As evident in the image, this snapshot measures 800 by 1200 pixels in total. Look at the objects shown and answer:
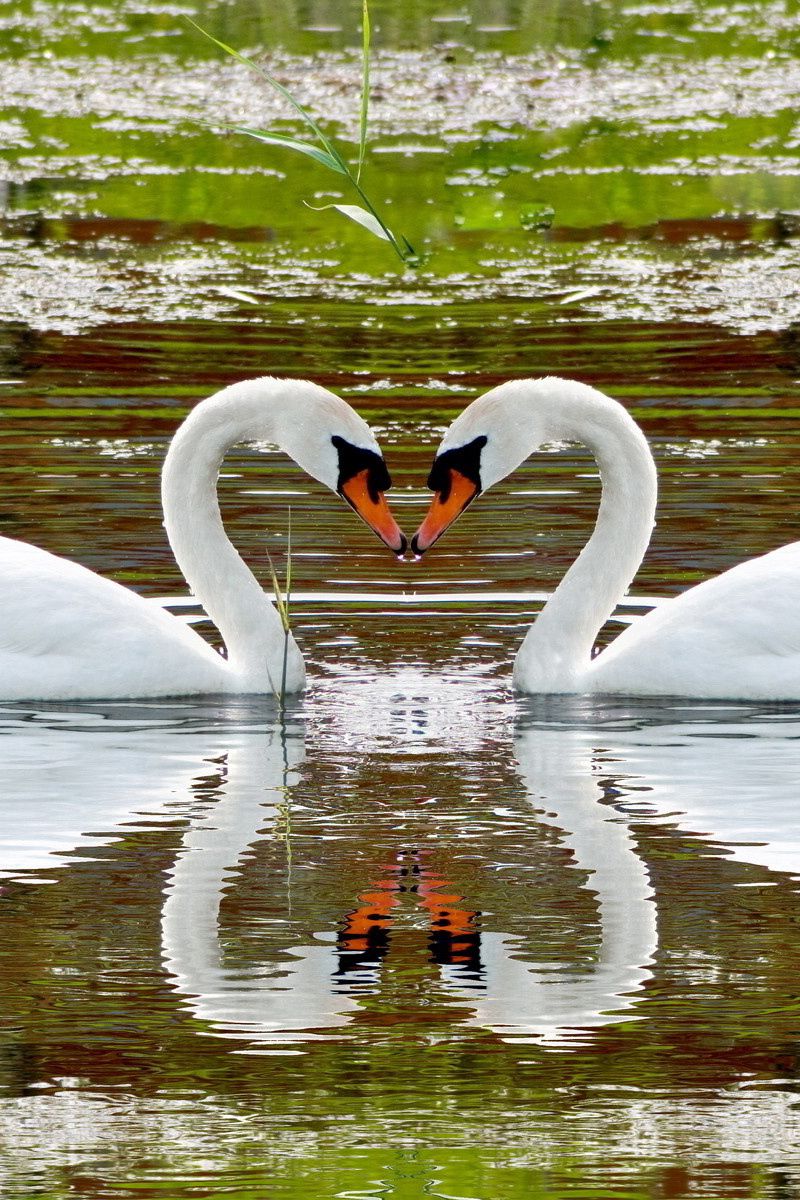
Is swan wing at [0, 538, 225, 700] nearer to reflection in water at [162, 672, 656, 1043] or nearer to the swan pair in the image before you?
the swan pair

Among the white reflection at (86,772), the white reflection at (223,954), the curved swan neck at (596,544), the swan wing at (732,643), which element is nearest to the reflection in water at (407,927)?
the white reflection at (223,954)

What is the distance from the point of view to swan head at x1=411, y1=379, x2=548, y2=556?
8.17 metres

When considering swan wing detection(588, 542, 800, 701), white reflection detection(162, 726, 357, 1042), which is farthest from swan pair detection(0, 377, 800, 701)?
white reflection detection(162, 726, 357, 1042)

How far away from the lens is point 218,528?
8453 mm

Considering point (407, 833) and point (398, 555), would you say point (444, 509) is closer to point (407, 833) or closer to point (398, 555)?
point (398, 555)

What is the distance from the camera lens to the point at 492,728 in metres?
7.76

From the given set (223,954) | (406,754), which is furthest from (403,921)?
(406,754)

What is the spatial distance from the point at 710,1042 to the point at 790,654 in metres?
3.24

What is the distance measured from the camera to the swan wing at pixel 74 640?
8039 millimetres

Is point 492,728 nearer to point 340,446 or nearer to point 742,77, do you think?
point 340,446

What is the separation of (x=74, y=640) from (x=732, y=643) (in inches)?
78.6

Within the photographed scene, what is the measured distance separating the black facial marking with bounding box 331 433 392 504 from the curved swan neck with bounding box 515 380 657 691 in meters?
0.63

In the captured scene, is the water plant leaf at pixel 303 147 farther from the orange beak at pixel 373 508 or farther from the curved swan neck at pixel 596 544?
the curved swan neck at pixel 596 544

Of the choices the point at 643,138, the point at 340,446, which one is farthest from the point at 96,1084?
the point at 643,138
